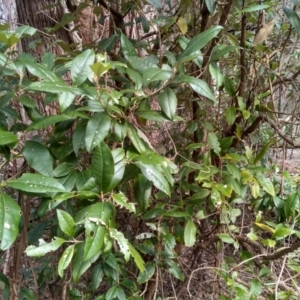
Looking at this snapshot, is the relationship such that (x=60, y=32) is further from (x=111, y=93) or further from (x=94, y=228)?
(x=94, y=228)

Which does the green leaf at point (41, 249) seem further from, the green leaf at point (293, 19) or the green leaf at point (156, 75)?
the green leaf at point (293, 19)

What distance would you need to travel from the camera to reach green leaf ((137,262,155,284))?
1.17m

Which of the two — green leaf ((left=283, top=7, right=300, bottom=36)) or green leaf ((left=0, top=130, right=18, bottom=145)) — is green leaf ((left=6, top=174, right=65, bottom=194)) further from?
green leaf ((left=283, top=7, right=300, bottom=36))

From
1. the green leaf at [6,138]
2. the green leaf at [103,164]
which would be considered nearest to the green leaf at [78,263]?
the green leaf at [103,164]

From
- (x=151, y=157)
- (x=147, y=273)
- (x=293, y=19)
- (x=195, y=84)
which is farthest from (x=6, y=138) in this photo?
(x=293, y=19)

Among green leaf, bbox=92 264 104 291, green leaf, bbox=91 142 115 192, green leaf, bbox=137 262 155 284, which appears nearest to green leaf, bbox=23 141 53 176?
green leaf, bbox=91 142 115 192

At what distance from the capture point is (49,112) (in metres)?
1.46

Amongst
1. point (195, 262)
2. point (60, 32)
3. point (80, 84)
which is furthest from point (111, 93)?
point (60, 32)

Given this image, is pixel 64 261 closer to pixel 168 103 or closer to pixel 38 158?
pixel 38 158

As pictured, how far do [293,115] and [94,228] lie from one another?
0.90 m

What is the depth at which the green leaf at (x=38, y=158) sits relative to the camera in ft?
2.46

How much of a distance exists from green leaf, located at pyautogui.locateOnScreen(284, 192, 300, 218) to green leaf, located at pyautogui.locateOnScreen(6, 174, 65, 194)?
2.67 ft

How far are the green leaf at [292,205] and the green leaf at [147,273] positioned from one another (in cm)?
49

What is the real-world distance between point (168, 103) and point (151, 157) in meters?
0.15
